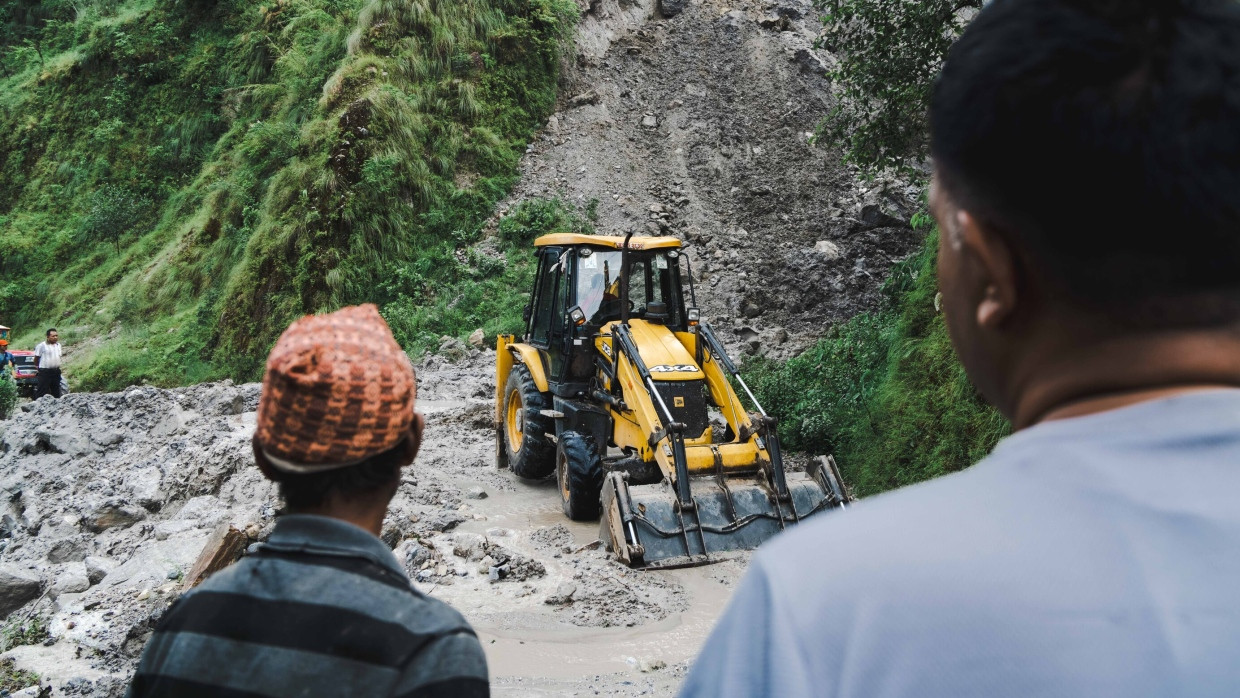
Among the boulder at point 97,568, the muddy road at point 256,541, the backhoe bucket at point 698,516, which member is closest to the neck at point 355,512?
the muddy road at point 256,541

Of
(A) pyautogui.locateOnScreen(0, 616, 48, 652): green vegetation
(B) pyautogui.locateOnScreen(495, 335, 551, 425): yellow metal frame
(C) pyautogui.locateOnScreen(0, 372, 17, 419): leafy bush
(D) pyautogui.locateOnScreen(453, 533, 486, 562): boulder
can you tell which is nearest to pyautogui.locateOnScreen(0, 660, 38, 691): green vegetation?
(A) pyautogui.locateOnScreen(0, 616, 48, 652): green vegetation

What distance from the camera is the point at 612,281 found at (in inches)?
337

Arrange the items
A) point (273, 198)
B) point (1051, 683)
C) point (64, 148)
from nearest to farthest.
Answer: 1. point (1051, 683)
2. point (273, 198)
3. point (64, 148)

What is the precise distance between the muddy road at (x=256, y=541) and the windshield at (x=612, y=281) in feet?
6.41

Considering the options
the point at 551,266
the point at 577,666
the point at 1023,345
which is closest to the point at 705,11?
the point at 551,266

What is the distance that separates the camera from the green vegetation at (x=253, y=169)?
1908 cm

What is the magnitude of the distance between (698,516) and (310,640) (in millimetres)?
5486

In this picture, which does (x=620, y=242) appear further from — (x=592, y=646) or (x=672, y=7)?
(x=672, y=7)

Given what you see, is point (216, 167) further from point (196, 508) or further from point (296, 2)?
point (196, 508)

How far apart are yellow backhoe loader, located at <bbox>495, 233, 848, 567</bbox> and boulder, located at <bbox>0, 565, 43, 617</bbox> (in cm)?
399

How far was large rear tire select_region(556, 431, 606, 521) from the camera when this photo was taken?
784 centimetres

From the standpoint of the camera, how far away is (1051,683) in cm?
72

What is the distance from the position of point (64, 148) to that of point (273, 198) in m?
11.9

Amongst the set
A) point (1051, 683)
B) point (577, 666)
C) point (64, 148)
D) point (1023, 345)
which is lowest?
point (64, 148)
